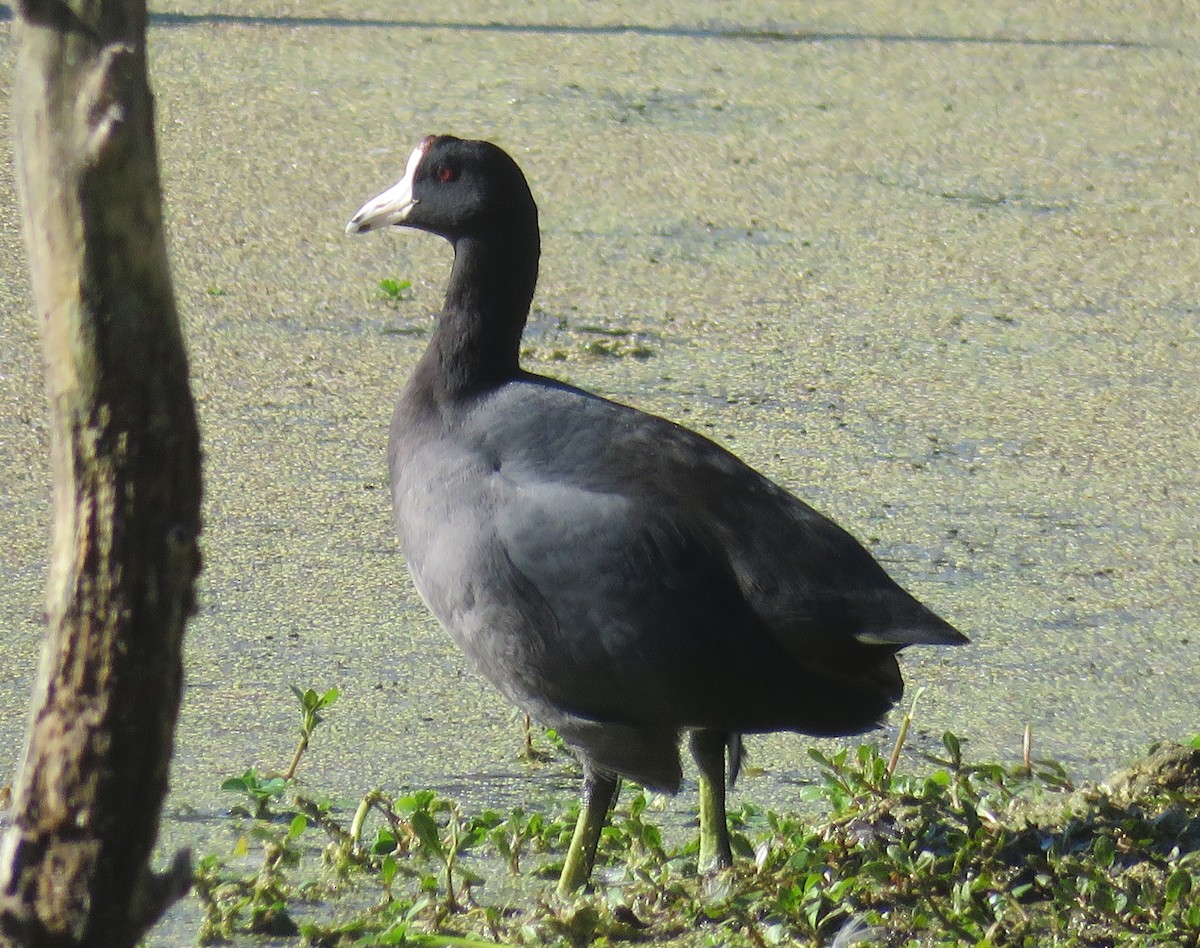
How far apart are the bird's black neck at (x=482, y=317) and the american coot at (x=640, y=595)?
0.14m

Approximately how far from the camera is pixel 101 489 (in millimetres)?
1506

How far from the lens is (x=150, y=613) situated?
5.00 feet

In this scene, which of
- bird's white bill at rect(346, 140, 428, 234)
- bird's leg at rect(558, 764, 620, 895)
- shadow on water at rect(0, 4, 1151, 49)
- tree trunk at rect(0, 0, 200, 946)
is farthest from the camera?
shadow on water at rect(0, 4, 1151, 49)

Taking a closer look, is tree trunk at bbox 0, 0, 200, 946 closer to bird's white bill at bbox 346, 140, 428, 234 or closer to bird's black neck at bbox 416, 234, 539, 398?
bird's black neck at bbox 416, 234, 539, 398

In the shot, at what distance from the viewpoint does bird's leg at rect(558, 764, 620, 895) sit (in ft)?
7.95

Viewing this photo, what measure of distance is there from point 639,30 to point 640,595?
525cm

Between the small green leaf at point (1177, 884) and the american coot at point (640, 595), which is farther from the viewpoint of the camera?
the american coot at point (640, 595)

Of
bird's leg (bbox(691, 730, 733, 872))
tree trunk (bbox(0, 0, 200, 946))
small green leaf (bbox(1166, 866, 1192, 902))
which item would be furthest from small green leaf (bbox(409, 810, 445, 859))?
small green leaf (bbox(1166, 866, 1192, 902))

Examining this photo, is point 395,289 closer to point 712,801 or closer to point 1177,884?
point 712,801

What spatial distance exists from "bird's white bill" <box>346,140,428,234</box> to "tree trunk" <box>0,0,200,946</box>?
138 cm

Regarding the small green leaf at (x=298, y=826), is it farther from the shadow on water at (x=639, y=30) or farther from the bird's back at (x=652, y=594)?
the shadow on water at (x=639, y=30)

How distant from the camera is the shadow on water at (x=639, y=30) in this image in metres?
6.97

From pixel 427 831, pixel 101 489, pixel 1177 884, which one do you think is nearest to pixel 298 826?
pixel 427 831

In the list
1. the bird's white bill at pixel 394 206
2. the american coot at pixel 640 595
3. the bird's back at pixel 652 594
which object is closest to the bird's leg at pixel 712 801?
the american coot at pixel 640 595
